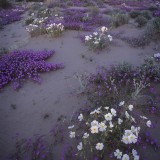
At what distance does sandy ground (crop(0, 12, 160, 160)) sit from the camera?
4.50 metres

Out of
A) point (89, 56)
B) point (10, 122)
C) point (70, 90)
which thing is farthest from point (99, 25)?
point (10, 122)

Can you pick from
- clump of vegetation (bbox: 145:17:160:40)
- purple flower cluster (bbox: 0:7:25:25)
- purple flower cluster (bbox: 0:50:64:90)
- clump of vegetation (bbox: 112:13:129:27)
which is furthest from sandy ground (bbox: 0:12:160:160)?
purple flower cluster (bbox: 0:7:25:25)

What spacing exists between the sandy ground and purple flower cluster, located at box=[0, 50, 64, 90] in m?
0.21

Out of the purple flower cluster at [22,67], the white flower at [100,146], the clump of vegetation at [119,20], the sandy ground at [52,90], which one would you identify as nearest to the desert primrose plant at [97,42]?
the sandy ground at [52,90]

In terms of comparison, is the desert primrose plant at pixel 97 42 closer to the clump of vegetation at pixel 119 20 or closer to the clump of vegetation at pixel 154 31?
the clump of vegetation at pixel 154 31

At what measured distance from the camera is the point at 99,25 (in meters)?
9.73

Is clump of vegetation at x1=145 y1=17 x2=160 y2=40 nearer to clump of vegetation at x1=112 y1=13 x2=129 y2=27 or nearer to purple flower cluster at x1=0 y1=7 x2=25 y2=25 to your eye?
clump of vegetation at x1=112 y1=13 x2=129 y2=27

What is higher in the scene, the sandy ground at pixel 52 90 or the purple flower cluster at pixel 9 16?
the sandy ground at pixel 52 90

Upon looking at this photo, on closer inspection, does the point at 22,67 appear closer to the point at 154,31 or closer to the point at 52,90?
the point at 52,90

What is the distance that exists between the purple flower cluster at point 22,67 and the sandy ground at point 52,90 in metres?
0.21

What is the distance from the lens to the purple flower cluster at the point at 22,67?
5.95 m

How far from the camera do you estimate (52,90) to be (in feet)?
18.1

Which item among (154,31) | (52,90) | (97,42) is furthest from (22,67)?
(154,31)

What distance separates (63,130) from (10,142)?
105 centimetres
